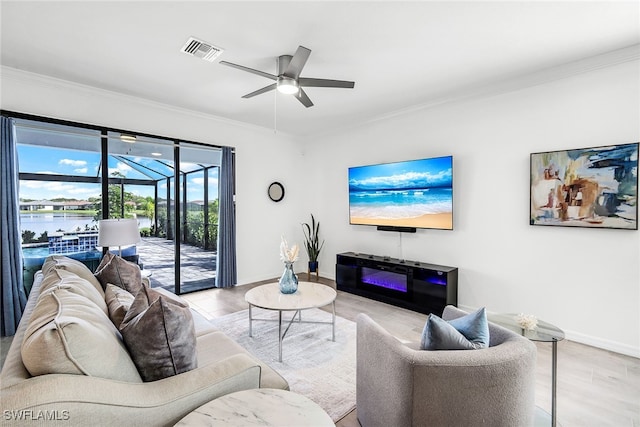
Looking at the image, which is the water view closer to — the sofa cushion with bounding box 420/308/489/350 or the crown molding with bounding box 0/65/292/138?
the crown molding with bounding box 0/65/292/138

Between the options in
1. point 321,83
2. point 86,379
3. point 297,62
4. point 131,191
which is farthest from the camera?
point 131,191

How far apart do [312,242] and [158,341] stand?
4.34 metres

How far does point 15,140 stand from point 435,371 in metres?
4.29

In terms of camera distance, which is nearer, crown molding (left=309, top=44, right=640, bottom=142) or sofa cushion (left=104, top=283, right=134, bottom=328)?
sofa cushion (left=104, top=283, right=134, bottom=328)

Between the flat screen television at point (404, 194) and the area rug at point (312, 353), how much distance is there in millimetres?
1642

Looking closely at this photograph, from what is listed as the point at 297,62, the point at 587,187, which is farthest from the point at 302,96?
the point at 587,187

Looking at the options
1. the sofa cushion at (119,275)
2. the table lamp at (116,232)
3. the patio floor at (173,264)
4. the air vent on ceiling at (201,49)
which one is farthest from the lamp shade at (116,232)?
the air vent on ceiling at (201,49)

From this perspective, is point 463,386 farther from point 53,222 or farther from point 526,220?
point 53,222

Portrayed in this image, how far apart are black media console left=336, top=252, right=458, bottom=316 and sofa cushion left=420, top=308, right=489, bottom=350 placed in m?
2.10

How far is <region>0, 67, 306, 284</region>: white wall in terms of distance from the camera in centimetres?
318

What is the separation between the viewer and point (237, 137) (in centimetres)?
488

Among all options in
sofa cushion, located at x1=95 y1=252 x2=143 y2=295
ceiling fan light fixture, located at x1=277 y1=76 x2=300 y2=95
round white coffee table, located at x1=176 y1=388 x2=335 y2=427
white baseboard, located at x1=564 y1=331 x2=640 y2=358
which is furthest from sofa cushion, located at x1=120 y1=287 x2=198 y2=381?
white baseboard, located at x1=564 y1=331 x2=640 y2=358

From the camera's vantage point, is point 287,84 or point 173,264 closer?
point 287,84

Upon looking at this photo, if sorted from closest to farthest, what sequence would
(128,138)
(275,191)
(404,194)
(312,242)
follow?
(128,138), (404,194), (275,191), (312,242)
